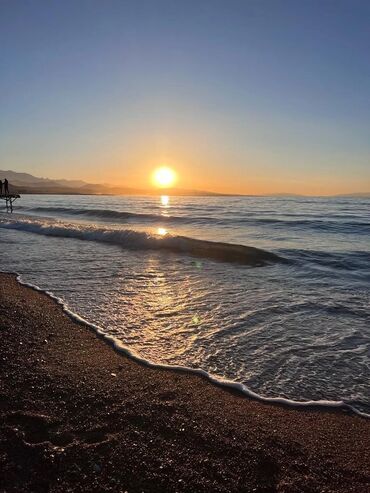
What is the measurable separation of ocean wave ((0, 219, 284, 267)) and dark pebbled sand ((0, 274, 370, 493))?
33.1ft

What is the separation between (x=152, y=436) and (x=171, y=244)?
15.5m

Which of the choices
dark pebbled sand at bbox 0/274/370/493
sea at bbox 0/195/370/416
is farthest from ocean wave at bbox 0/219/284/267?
dark pebbled sand at bbox 0/274/370/493

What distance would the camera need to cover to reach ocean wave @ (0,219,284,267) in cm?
1592

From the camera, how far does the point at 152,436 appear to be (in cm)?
361

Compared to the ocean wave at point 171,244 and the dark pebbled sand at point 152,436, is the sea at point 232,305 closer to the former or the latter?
the ocean wave at point 171,244

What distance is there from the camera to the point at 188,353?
580 cm

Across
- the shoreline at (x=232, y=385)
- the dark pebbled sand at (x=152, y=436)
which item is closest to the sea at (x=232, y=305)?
the shoreline at (x=232, y=385)

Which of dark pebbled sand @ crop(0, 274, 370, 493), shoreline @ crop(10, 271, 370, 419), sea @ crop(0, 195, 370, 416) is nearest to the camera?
dark pebbled sand @ crop(0, 274, 370, 493)

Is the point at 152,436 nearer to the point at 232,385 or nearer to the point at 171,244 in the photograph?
the point at 232,385

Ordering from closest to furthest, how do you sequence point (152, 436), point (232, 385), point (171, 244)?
point (152, 436) → point (232, 385) → point (171, 244)

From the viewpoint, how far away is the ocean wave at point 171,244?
1592 centimetres

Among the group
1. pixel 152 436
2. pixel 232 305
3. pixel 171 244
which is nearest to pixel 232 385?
pixel 152 436

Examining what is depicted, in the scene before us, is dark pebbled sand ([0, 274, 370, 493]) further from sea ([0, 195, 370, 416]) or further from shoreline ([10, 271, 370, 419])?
sea ([0, 195, 370, 416])

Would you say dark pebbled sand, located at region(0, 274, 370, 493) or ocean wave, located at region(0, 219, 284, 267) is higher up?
ocean wave, located at region(0, 219, 284, 267)
